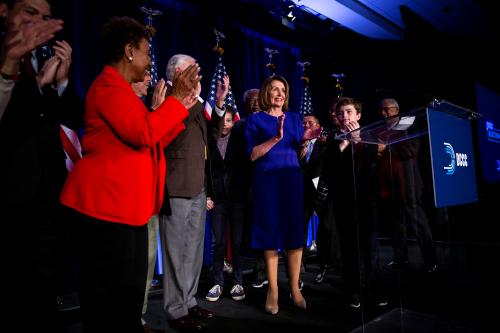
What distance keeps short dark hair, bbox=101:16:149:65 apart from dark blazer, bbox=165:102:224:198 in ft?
2.81

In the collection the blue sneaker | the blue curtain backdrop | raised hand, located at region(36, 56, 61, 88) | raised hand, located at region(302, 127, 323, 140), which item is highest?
the blue curtain backdrop

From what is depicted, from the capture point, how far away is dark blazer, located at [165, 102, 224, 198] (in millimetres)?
2127

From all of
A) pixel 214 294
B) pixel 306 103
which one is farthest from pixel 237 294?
pixel 306 103

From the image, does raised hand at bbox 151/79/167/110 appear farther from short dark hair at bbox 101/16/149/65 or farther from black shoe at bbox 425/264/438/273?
black shoe at bbox 425/264/438/273

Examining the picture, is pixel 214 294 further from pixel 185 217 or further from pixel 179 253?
pixel 185 217

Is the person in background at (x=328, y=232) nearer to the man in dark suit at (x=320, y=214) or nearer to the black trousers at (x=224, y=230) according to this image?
the man in dark suit at (x=320, y=214)

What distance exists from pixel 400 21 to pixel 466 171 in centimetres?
621

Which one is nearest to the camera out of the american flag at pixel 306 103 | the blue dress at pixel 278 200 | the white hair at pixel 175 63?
the white hair at pixel 175 63

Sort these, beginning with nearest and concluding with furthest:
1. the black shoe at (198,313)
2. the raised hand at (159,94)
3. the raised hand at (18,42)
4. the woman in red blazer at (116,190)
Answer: the raised hand at (18,42) → the woman in red blazer at (116,190) → the raised hand at (159,94) → the black shoe at (198,313)

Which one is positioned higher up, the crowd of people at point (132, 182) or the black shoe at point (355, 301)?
the crowd of people at point (132, 182)

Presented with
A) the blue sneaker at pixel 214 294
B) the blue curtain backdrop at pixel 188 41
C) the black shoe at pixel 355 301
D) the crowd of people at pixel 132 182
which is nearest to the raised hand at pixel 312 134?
the crowd of people at pixel 132 182

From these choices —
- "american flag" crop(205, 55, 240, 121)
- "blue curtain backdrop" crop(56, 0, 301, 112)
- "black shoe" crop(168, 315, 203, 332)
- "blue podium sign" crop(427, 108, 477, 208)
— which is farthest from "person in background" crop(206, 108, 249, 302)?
"blue podium sign" crop(427, 108, 477, 208)

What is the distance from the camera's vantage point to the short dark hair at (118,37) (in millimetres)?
1308

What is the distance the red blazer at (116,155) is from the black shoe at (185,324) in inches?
43.4
